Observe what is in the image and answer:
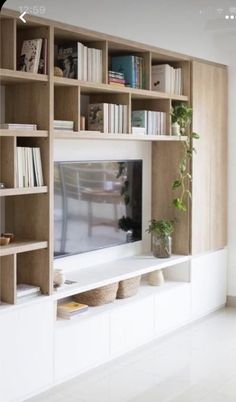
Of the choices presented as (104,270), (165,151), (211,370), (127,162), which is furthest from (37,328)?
(165,151)

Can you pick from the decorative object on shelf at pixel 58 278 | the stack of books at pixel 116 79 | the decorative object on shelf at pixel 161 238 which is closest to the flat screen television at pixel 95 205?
the decorative object on shelf at pixel 161 238

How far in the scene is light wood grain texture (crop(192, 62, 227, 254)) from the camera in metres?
5.19

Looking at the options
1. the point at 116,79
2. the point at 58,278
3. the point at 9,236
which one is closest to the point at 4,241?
the point at 9,236

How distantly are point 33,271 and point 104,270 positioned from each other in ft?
2.63

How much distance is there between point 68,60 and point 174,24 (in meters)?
1.06

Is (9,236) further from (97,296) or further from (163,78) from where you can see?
(163,78)

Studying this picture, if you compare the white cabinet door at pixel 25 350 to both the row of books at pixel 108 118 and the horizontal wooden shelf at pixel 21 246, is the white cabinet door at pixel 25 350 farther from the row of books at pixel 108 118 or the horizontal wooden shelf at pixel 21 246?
the row of books at pixel 108 118

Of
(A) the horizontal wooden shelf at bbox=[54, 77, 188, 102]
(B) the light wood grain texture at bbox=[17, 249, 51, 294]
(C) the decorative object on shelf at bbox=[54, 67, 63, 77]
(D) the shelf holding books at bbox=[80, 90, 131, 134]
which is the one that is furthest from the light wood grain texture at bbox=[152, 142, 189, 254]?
(B) the light wood grain texture at bbox=[17, 249, 51, 294]

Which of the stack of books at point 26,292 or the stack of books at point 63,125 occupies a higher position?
the stack of books at point 63,125

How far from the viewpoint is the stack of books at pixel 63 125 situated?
3.83 m

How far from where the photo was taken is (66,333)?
12.7 ft

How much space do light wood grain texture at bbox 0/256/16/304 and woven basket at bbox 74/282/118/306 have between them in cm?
86

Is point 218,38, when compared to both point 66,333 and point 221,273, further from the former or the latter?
point 66,333

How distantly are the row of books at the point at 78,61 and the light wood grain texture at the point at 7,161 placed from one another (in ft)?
2.44
